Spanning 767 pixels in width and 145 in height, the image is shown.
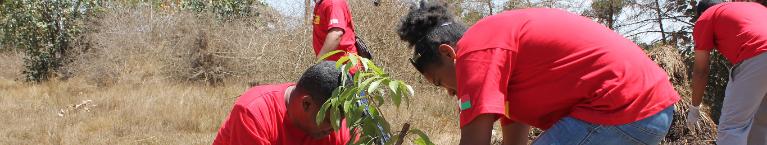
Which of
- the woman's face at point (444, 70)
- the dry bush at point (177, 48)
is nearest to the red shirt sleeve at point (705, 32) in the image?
the woman's face at point (444, 70)

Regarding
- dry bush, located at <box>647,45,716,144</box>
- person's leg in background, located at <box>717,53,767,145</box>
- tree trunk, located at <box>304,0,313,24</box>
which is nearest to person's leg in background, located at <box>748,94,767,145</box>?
person's leg in background, located at <box>717,53,767,145</box>

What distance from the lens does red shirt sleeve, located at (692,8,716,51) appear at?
414 centimetres

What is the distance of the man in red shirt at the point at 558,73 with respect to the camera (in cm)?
184

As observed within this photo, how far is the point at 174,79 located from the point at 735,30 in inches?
380

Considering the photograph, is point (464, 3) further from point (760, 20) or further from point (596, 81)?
point (596, 81)

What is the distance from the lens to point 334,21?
4.18m

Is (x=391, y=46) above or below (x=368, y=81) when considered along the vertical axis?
below

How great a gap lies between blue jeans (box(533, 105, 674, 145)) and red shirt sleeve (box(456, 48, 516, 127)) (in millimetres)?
285

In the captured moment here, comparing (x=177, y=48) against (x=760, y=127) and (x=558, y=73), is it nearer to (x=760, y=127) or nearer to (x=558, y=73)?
(x=760, y=127)

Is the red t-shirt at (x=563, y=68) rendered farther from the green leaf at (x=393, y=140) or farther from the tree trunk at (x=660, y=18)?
the tree trunk at (x=660, y=18)

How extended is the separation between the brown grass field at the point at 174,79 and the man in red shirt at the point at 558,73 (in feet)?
10.1

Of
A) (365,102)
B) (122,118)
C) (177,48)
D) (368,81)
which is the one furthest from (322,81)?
(177,48)

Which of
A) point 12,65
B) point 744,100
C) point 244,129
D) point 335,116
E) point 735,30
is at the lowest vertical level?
point 12,65

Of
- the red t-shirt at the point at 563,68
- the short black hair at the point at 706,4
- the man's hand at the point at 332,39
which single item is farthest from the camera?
the short black hair at the point at 706,4
